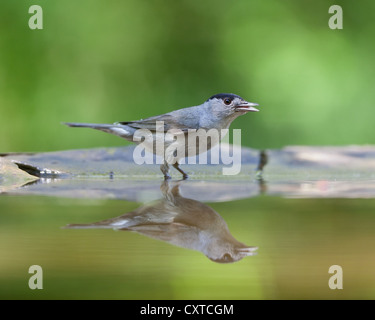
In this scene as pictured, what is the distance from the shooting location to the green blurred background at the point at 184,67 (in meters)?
5.86

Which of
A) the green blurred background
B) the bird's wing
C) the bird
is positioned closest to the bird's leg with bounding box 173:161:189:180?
the bird

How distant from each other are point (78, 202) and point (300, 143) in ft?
13.8

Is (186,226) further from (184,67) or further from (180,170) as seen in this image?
(184,67)

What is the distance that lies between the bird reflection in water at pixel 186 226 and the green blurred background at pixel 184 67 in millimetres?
3871

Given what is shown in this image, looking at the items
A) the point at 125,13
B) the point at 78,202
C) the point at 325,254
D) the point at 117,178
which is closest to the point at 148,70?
the point at 125,13

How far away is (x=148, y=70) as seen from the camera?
602cm

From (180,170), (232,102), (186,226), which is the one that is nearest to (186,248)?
(186,226)

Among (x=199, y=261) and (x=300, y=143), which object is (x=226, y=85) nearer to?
(x=300, y=143)

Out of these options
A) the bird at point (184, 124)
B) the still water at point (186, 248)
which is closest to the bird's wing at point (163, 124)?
the bird at point (184, 124)

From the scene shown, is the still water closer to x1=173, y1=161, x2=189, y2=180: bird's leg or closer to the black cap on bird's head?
x1=173, y1=161, x2=189, y2=180: bird's leg

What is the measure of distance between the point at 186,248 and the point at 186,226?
220 mm

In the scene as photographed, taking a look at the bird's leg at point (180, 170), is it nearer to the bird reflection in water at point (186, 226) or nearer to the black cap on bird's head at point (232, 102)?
the black cap on bird's head at point (232, 102)

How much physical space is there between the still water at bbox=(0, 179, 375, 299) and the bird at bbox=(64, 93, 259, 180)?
129 centimetres

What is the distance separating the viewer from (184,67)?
6008mm
